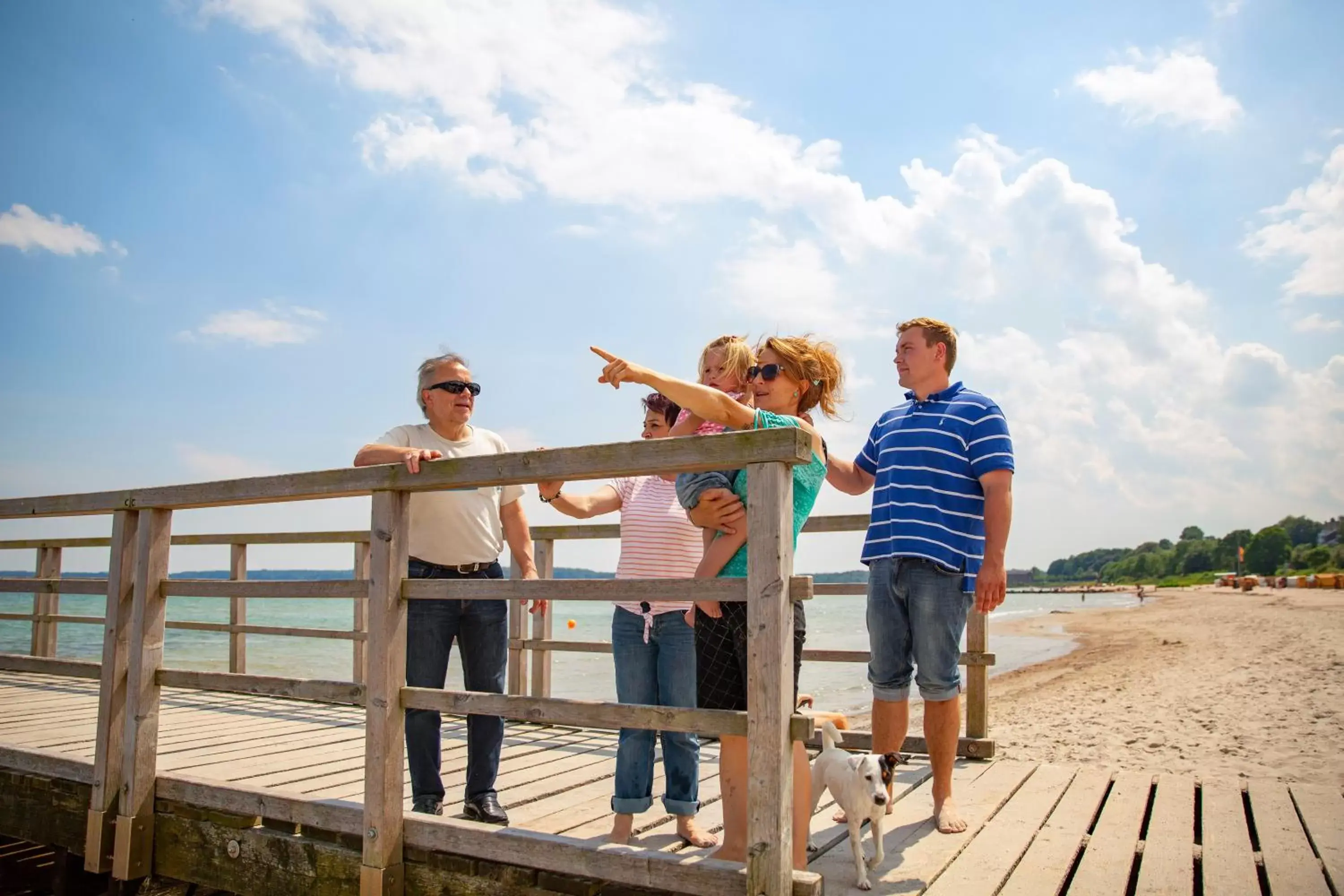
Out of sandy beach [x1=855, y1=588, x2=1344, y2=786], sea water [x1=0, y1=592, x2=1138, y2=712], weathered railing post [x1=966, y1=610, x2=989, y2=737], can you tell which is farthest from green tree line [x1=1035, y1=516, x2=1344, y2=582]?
weathered railing post [x1=966, y1=610, x2=989, y2=737]

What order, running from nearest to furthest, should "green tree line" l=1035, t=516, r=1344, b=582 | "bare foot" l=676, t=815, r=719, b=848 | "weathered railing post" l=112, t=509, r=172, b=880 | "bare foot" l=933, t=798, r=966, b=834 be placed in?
1. "bare foot" l=676, t=815, r=719, b=848
2. "bare foot" l=933, t=798, r=966, b=834
3. "weathered railing post" l=112, t=509, r=172, b=880
4. "green tree line" l=1035, t=516, r=1344, b=582

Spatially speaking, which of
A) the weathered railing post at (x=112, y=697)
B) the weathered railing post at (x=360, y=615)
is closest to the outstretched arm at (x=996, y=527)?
the weathered railing post at (x=112, y=697)

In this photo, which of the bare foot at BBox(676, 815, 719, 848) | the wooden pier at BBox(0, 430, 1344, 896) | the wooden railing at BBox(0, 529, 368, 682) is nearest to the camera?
the wooden pier at BBox(0, 430, 1344, 896)

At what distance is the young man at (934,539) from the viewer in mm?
3465

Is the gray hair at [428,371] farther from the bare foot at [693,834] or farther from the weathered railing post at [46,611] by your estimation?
the weathered railing post at [46,611]

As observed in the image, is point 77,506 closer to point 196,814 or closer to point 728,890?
point 196,814

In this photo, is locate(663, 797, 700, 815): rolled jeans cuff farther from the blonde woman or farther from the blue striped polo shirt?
the blue striped polo shirt

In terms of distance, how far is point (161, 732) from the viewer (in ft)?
18.8

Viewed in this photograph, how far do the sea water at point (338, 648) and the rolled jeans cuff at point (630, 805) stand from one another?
A: 39 cm

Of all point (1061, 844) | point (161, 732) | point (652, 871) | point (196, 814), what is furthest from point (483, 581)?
point (161, 732)

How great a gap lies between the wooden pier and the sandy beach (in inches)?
64.4

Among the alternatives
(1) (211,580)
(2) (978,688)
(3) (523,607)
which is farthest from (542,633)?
(2) (978,688)

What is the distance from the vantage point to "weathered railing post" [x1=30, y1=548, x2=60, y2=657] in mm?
9297

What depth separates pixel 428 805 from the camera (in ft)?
12.0
